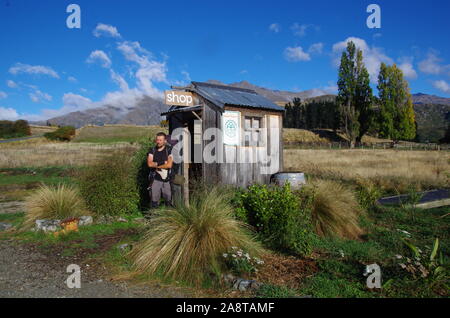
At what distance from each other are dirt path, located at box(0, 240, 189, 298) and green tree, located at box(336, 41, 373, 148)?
45.0 meters

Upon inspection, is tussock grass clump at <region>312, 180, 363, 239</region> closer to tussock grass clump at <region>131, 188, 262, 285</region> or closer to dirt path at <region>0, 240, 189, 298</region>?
tussock grass clump at <region>131, 188, 262, 285</region>

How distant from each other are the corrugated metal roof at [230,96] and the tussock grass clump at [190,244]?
340 centimetres

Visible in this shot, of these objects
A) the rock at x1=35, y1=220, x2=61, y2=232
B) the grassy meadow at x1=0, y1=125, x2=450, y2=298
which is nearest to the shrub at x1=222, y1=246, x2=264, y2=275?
the grassy meadow at x1=0, y1=125, x2=450, y2=298

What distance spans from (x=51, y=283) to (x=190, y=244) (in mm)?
1977

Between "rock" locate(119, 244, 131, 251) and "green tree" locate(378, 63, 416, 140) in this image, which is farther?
"green tree" locate(378, 63, 416, 140)

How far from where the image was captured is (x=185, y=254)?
4.64 meters

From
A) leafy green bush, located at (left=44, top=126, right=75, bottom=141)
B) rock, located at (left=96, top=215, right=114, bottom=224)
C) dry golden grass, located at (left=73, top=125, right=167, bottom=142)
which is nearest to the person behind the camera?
rock, located at (left=96, top=215, right=114, bottom=224)

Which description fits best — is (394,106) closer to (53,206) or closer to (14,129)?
(53,206)

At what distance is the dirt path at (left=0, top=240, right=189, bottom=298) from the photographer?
4.04 meters

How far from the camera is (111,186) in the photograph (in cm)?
775

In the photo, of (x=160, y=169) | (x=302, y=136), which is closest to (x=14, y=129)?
(x=302, y=136)

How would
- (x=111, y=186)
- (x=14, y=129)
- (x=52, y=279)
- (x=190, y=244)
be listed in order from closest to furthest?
1. (x=52, y=279)
2. (x=190, y=244)
3. (x=111, y=186)
4. (x=14, y=129)
